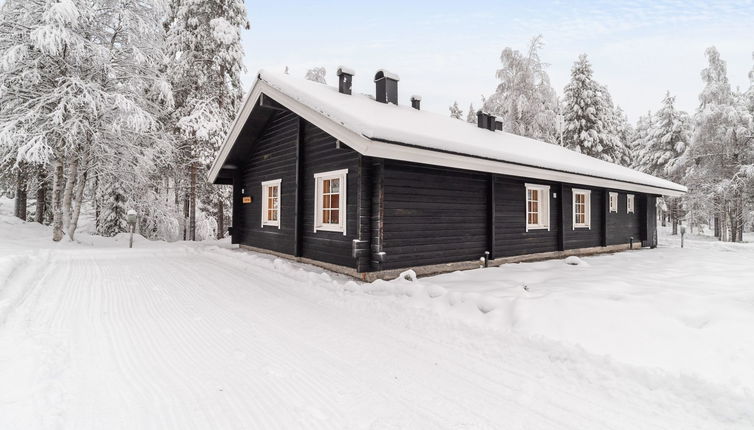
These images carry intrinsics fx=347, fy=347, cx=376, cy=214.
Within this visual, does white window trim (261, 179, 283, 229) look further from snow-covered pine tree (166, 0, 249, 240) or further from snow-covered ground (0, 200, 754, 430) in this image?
snow-covered pine tree (166, 0, 249, 240)

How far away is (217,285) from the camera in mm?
6625

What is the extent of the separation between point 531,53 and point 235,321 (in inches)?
910

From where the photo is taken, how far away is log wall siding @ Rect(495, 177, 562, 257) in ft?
29.8

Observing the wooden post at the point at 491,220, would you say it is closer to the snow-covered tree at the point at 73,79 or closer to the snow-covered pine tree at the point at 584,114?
the snow-covered tree at the point at 73,79

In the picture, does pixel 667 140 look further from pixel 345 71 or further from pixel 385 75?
pixel 345 71

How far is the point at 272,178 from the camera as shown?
1049 centimetres

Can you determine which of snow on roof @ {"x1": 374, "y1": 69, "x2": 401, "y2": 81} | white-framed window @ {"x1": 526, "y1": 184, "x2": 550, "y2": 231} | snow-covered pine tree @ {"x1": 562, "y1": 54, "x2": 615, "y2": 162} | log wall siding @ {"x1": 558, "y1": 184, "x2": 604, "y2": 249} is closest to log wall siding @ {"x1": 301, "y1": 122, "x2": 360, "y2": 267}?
snow on roof @ {"x1": 374, "y1": 69, "x2": 401, "y2": 81}

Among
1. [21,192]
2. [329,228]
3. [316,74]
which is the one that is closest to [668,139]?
[316,74]

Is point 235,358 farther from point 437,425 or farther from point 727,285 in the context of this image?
point 727,285

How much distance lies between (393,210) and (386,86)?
497 cm

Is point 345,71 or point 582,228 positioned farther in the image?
point 582,228

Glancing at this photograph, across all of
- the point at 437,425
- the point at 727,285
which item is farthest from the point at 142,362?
the point at 727,285

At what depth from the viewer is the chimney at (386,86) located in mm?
10281

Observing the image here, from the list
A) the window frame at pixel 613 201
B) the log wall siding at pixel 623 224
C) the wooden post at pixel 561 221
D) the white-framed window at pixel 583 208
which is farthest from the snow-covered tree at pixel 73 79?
the log wall siding at pixel 623 224
